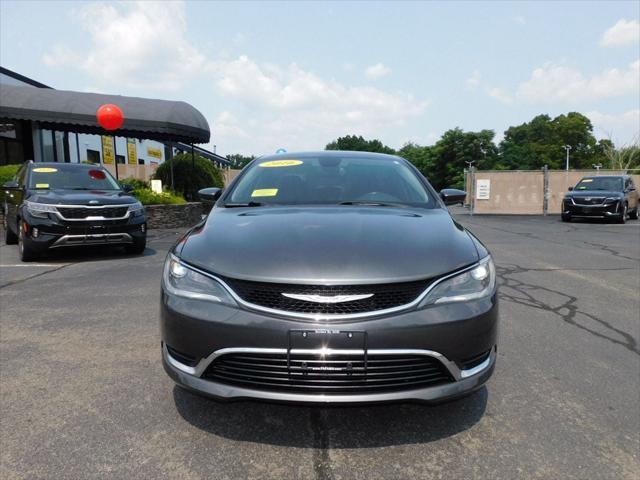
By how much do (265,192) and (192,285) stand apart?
1297mm

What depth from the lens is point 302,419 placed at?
249 cm

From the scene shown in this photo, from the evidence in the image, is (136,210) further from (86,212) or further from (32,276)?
(32,276)

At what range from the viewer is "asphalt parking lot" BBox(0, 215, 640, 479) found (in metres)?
2.11

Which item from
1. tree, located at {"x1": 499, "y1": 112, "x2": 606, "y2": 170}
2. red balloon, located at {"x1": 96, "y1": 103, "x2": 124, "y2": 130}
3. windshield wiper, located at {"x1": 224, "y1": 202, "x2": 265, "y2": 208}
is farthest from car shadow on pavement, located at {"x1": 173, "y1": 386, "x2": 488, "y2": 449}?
tree, located at {"x1": 499, "y1": 112, "x2": 606, "y2": 170}

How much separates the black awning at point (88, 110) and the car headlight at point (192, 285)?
14461 mm

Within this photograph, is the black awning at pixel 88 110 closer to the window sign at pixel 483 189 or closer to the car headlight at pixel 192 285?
the window sign at pixel 483 189

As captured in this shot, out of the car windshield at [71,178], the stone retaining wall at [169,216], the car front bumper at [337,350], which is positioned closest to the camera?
the car front bumper at [337,350]

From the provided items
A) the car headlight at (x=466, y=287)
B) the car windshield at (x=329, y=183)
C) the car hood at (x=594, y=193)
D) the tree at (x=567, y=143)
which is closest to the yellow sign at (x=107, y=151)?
the car hood at (x=594, y=193)

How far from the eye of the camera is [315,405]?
6.55ft

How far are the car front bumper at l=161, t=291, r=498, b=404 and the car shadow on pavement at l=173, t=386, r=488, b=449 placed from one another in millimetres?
231

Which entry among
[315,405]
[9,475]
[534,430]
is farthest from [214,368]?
[534,430]

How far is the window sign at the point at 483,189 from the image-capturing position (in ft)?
69.9

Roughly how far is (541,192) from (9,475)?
74.6 ft

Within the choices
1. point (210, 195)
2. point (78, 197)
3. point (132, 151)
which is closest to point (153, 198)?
point (78, 197)
